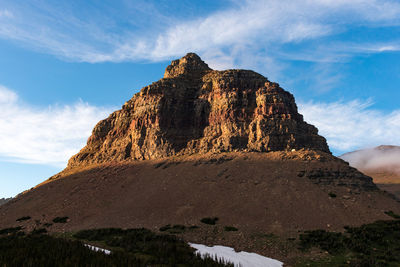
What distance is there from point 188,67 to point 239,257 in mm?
63813

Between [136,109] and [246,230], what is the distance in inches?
1926

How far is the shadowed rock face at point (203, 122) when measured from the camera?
5622 cm

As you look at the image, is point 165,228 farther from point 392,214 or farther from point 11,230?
point 392,214

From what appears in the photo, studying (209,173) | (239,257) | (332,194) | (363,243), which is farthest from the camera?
(209,173)

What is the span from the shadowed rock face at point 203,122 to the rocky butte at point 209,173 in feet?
0.88

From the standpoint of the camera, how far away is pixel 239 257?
2062cm

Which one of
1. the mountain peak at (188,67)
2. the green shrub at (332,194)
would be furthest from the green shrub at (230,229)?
the mountain peak at (188,67)

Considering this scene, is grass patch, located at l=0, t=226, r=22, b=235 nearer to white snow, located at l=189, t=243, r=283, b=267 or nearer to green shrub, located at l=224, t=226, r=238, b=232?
green shrub, located at l=224, t=226, r=238, b=232

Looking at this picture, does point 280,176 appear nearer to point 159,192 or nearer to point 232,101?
point 159,192

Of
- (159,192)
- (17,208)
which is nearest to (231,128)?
(159,192)

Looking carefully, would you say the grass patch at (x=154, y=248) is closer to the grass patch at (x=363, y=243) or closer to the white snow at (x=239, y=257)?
the white snow at (x=239, y=257)

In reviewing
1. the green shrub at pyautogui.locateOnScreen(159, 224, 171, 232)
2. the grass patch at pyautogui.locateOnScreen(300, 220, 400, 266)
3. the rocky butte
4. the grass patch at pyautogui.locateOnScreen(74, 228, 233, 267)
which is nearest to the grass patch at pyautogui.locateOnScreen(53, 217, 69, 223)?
the rocky butte

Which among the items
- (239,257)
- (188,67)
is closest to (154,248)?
(239,257)

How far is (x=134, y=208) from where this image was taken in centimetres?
4109
